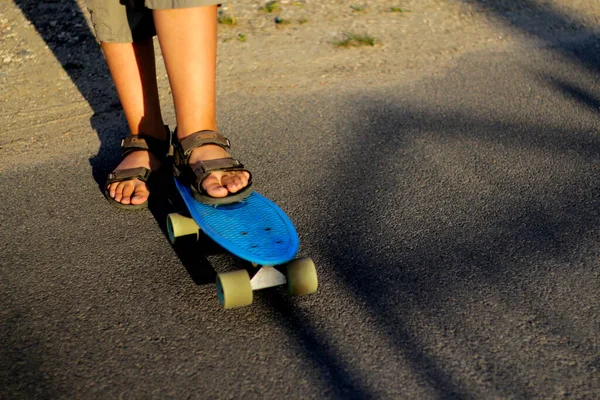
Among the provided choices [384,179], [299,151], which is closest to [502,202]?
[384,179]

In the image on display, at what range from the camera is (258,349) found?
2.02 metres

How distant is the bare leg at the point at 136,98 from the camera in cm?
281

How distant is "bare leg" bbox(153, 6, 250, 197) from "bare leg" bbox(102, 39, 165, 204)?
35 cm

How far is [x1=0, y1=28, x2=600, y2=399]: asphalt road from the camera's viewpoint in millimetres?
Answer: 1928

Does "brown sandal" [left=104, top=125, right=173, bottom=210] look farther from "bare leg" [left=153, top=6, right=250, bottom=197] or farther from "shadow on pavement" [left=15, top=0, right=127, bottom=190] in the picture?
"bare leg" [left=153, top=6, right=250, bottom=197]

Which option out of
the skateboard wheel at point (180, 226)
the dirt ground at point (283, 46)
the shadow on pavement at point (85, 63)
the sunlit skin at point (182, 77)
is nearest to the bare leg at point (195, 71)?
the sunlit skin at point (182, 77)

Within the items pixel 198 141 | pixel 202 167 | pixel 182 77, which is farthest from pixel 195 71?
pixel 202 167

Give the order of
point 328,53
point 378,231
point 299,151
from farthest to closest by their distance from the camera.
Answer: point 328,53 → point 299,151 → point 378,231

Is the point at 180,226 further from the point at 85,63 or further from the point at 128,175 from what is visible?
the point at 85,63

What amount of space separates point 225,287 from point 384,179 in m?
1.16

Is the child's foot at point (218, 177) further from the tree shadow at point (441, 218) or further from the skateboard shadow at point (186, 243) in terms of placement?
the tree shadow at point (441, 218)

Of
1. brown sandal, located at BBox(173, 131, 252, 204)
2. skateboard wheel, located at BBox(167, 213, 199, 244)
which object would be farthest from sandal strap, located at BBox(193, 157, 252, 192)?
skateboard wheel, located at BBox(167, 213, 199, 244)

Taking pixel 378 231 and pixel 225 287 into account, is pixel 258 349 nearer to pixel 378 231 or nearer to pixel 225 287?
pixel 225 287

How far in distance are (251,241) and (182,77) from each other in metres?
0.71
